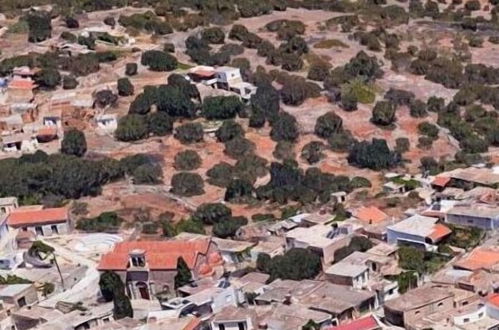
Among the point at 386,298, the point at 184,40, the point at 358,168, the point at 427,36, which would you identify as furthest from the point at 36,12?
the point at 386,298

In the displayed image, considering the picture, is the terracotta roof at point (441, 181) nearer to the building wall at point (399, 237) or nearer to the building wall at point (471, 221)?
the building wall at point (471, 221)

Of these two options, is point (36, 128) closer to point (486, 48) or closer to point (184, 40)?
point (184, 40)

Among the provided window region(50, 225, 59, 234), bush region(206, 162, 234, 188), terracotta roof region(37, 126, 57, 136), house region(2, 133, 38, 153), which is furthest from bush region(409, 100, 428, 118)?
window region(50, 225, 59, 234)

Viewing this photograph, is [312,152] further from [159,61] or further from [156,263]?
[156,263]

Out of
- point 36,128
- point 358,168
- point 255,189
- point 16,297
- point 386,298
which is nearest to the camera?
point 386,298

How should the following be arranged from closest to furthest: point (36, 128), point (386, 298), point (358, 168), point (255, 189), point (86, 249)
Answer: point (386, 298), point (86, 249), point (255, 189), point (358, 168), point (36, 128)

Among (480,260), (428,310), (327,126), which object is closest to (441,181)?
(480,260)
